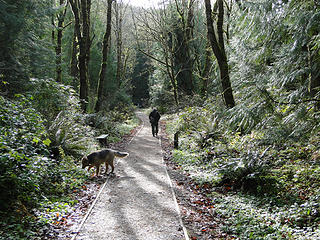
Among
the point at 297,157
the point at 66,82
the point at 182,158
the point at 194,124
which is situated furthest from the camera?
the point at 66,82

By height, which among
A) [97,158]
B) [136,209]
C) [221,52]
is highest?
[221,52]

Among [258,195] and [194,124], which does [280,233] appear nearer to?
[258,195]

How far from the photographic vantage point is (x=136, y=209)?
620 cm

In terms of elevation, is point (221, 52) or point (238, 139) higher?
point (221, 52)

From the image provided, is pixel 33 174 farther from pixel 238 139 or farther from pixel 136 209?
pixel 238 139

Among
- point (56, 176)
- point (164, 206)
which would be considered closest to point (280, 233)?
point (164, 206)

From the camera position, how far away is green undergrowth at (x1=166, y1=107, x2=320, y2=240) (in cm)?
496

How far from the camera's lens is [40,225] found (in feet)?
17.0

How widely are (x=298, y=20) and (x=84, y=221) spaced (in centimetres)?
673

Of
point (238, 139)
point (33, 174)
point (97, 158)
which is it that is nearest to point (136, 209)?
point (33, 174)

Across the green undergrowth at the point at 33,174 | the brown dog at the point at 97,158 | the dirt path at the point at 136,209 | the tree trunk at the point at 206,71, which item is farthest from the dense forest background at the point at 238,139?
the tree trunk at the point at 206,71

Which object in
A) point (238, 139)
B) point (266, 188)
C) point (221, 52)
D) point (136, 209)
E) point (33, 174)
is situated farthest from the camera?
point (221, 52)

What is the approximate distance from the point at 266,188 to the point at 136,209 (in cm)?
324

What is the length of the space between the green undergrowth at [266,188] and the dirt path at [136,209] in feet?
3.86
